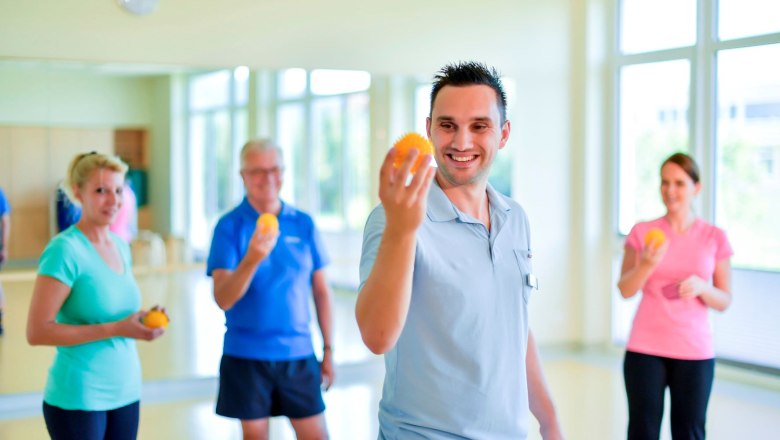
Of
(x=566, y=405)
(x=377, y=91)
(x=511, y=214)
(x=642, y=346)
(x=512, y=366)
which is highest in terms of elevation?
(x=377, y=91)

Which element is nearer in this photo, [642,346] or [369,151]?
[642,346]

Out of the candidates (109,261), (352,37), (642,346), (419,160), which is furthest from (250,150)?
(352,37)

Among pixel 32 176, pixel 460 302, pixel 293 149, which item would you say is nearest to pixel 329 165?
pixel 293 149

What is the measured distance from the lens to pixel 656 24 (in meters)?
6.77

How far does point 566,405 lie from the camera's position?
215 inches

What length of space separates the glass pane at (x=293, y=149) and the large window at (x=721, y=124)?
2.79m

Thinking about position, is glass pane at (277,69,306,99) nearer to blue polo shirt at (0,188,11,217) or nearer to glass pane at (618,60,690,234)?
blue polo shirt at (0,188,11,217)

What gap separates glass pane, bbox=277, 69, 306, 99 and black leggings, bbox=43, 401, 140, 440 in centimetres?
347

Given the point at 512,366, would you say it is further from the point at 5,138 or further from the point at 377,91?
the point at 377,91

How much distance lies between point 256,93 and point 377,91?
952 millimetres

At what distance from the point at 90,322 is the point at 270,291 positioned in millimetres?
744

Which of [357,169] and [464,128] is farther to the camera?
[357,169]

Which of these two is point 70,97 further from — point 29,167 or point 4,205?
point 4,205

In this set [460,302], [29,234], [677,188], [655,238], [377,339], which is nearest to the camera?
[377,339]
